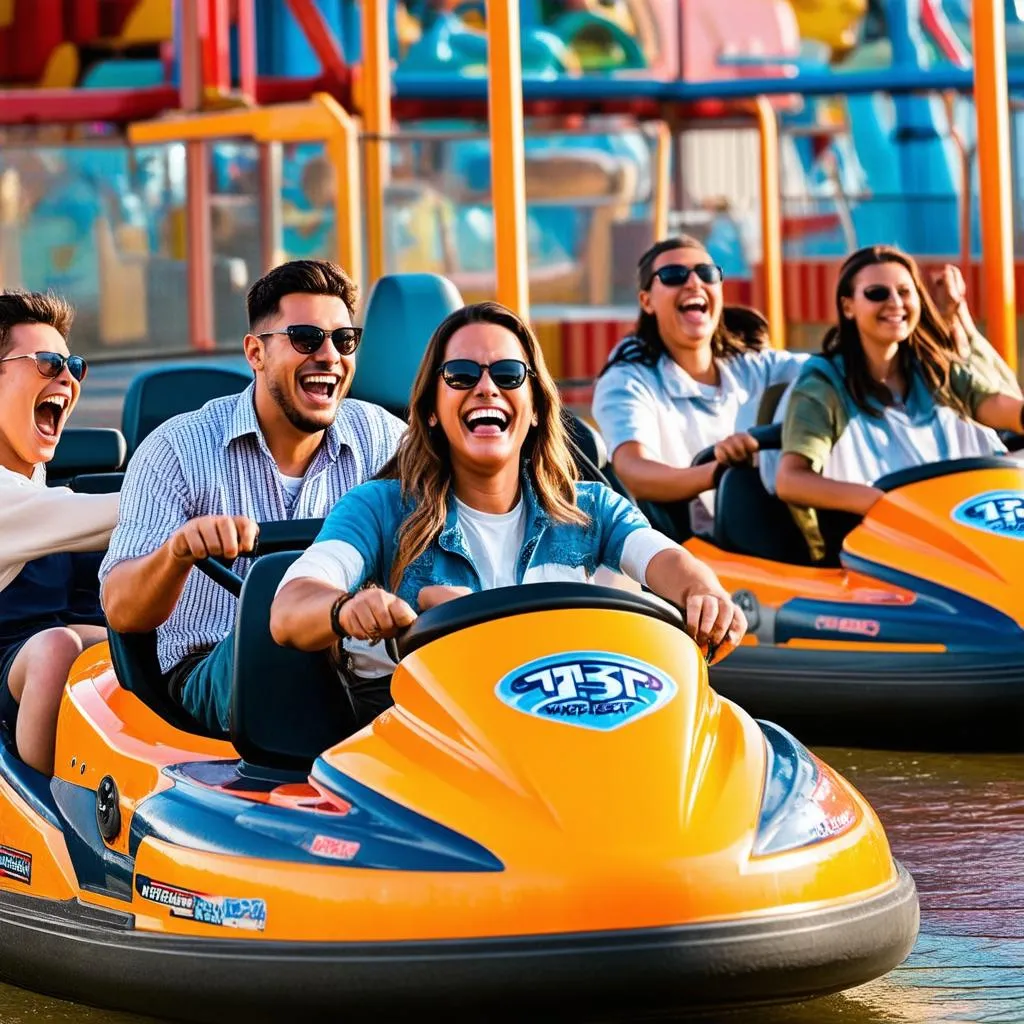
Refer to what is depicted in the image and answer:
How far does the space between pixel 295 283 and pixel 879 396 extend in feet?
8.11

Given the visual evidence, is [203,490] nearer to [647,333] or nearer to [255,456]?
[255,456]

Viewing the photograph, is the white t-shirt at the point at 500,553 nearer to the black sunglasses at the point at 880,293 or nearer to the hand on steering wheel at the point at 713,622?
the hand on steering wheel at the point at 713,622

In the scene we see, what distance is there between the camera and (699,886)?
3.09 m

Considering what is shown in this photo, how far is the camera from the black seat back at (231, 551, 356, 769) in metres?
3.62

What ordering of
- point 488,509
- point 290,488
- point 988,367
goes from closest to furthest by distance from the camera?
point 488,509 → point 290,488 → point 988,367

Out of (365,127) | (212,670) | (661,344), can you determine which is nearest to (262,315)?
(212,670)

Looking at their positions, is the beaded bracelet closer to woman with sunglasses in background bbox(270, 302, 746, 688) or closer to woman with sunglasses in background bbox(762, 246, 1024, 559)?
woman with sunglasses in background bbox(270, 302, 746, 688)

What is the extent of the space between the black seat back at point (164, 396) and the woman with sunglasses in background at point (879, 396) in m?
1.56

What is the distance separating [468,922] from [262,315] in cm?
151

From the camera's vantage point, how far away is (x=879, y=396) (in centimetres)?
625

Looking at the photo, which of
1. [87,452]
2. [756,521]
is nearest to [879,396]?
[756,521]

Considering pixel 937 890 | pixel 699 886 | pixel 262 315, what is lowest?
pixel 937 890

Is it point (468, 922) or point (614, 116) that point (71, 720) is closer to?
point (468, 922)

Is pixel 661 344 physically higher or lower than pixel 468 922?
higher
